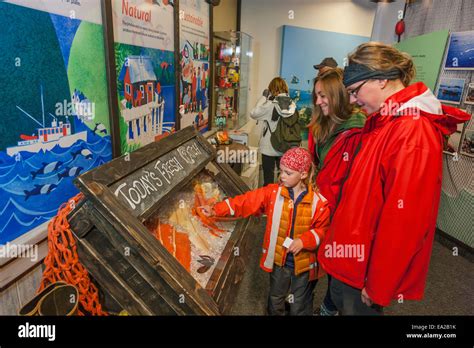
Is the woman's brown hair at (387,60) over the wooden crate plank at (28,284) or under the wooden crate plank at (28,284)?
over

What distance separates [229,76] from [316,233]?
3631mm

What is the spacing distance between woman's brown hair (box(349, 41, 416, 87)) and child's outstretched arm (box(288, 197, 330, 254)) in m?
0.74

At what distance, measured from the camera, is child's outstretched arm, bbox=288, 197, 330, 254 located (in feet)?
5.20

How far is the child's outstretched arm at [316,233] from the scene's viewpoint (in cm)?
158

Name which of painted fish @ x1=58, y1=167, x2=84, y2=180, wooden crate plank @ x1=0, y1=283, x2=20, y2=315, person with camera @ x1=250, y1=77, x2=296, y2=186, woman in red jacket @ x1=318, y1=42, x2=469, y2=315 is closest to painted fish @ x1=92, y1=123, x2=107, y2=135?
painted fish @ x1=58, y1=167, x2=84, y2=180

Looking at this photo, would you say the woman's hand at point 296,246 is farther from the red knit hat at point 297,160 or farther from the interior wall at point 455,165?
the interior wall at point 455,165

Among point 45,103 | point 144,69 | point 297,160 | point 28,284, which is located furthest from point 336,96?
point 28,284

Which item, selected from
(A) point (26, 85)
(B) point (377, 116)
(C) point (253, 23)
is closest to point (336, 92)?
(B) point (377, 116)

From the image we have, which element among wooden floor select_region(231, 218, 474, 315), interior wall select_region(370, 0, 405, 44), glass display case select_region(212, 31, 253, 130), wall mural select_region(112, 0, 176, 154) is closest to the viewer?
wall mural select_region(112, 0, 176, 154)

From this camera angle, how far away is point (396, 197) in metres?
1.12

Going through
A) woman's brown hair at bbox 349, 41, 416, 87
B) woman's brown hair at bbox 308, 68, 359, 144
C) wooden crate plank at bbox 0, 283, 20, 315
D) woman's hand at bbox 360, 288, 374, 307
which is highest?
woman's brown hair at bbox 349, 41, 416, 87

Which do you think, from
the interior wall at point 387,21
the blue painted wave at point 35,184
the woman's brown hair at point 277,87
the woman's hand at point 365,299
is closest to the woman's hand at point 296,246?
the woman's hand at point 365,299

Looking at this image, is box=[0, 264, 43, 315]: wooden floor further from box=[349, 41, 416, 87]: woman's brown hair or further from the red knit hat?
box=[349, 41, 416, 87]: woman's brown hair

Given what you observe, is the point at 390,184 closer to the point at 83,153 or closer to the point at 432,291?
the point at 83,153
